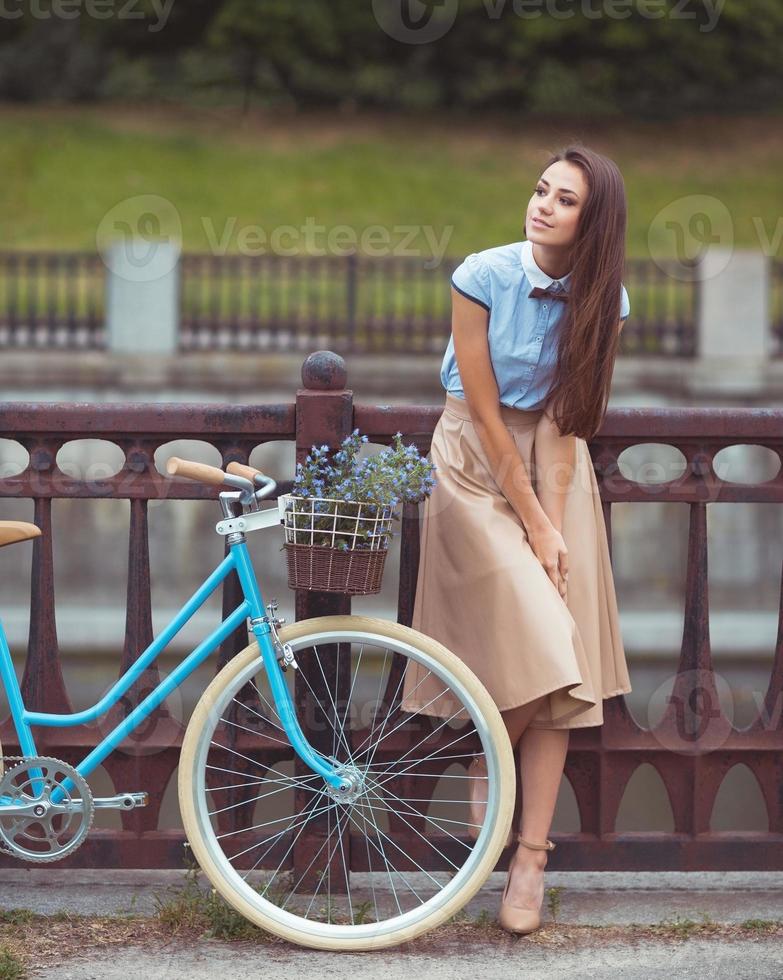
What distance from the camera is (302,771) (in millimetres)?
3631

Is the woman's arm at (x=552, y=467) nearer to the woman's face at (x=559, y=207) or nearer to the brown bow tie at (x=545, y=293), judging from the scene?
the brown bow tie at (x=545, y=293)

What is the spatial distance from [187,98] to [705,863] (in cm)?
2746

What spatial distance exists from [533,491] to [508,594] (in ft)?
0.90

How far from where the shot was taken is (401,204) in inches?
955

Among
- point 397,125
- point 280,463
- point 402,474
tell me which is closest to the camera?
point 402,474

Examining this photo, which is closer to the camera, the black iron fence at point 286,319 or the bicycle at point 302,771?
the bicycle at point 302,771

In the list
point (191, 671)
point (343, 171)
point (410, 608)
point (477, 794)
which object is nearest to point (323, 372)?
point (410, 608)

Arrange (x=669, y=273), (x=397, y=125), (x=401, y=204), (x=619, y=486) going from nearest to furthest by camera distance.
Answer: (x=619, y=486)
(x=669, y=273)
(x=401, y=204)
(x=397, y=125)

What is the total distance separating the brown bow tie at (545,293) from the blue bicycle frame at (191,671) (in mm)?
905

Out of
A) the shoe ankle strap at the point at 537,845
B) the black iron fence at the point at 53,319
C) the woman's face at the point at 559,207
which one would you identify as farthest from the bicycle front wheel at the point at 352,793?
the black iron fence at the point at 53,319

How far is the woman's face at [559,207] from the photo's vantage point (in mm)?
3352

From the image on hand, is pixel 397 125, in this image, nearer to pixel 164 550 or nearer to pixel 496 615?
pixel 164 550

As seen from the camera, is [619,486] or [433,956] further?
[619,486]

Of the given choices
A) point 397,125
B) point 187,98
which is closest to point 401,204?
point 397,125
